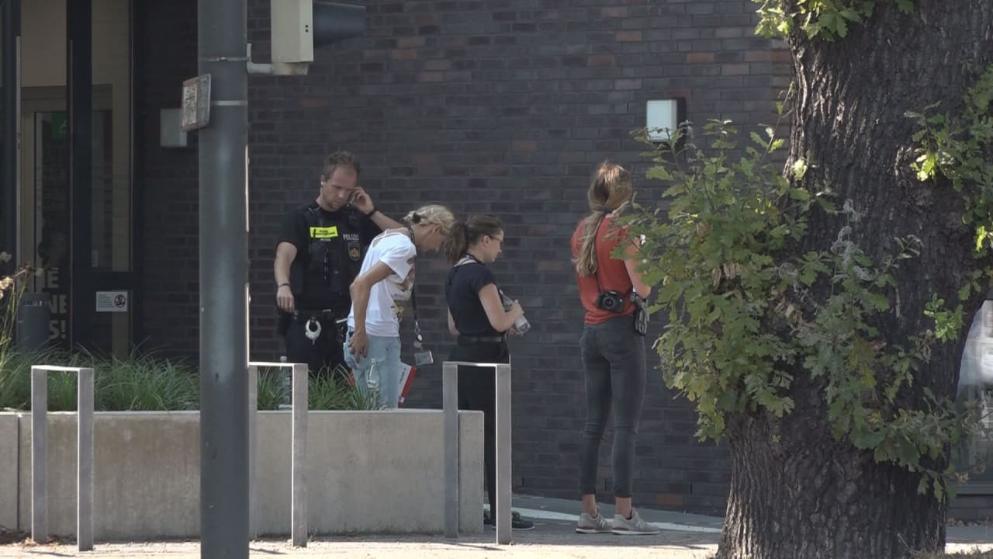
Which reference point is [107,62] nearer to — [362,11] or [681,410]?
[681,410]

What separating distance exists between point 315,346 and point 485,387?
1271mm

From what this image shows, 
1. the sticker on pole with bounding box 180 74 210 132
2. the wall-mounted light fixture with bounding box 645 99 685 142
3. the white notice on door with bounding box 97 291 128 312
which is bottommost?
the white notice on door with bounding box 97 291 128 312

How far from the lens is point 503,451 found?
806 centimetres

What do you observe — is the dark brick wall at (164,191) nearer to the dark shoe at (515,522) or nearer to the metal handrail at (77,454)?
the dark shoe at (515,522)

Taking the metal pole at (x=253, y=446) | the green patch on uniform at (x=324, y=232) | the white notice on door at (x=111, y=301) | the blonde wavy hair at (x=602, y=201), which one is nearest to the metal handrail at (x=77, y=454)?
the metal pole at (x=253, y=446)

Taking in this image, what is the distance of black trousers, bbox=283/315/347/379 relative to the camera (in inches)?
382

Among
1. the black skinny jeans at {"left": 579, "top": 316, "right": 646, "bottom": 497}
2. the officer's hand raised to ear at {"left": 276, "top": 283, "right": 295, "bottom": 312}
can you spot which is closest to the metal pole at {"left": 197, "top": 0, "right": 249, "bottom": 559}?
the black skinny jeans at {"left": 579, "top": 316, "right": 646, "bottom": 497}

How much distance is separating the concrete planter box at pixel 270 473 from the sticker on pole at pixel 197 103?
2263 millimetres

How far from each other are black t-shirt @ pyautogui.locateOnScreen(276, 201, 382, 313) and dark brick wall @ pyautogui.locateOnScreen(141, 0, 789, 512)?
1.39 meters

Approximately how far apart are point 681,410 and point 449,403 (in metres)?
2.80

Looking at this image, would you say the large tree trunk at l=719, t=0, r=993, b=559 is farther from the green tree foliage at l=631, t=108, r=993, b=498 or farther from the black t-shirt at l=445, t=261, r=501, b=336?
the black t-shirt at l=445, t=261, r=501, b=336

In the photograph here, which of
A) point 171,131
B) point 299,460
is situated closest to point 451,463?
point 299,460

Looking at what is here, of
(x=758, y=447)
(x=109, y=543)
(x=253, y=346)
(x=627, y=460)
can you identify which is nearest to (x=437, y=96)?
(x=253, y=346)

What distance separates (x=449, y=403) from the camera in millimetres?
8148
